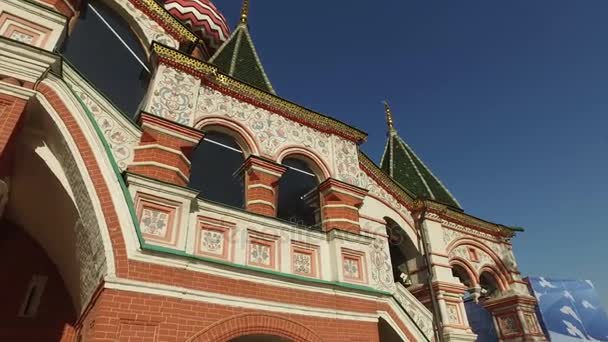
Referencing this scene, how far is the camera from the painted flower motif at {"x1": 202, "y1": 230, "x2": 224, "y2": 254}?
6.06m

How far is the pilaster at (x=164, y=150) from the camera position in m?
6.17

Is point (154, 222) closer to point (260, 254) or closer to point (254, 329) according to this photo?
point (260, 254)

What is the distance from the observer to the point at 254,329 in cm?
578

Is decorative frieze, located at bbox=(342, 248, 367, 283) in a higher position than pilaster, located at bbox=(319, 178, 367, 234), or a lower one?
lower

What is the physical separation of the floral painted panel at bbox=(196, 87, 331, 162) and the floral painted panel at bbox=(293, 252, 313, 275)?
7.22ft

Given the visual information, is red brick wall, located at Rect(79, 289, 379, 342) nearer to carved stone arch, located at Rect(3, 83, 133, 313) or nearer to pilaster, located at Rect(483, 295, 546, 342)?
carved stone arch, located at Rect(3, 83, 133, 313)

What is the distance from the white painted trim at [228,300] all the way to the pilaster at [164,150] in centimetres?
169

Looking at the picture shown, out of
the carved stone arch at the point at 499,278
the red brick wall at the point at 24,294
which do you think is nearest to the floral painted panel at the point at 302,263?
the red brick wall at the point at 24,294

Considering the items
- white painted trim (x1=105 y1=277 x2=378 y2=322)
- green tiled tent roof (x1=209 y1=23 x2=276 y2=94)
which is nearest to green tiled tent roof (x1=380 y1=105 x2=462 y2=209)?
green tiled tent roof (x1=209 y1=23 x2=276 y2=94)

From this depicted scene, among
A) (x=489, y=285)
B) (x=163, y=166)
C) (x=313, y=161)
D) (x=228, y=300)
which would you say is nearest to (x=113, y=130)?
(x=163, y=166)

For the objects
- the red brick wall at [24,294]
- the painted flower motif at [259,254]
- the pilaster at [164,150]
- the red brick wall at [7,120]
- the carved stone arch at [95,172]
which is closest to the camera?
the red brick wall at [7,120]

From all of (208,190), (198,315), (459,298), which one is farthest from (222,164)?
(459,298)

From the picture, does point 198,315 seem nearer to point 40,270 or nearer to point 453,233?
point 40,270

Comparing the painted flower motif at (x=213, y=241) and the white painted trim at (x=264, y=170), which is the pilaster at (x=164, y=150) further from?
the white painted trim at (x=264, y=170)
